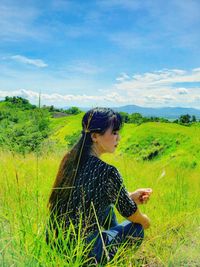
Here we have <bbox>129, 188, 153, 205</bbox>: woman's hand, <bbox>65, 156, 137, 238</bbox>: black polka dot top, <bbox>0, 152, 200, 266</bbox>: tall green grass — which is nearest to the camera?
<bbox>0, 152, 200, 266</bbox>: tall green grass

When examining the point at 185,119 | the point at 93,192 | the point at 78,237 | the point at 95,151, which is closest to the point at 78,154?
the point at 95,151

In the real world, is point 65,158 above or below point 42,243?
above

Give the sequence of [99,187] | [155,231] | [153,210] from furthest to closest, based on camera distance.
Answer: [153,210] → [155,231] → [99,187]

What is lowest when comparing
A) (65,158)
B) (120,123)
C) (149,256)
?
(149,256)

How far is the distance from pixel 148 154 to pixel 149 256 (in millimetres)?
6044

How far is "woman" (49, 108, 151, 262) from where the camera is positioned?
2.30 m

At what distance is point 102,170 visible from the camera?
230 cm

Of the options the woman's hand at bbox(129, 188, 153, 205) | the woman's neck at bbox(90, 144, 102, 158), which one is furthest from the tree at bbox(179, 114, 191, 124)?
the woman's neck at bbox(90, 144, 102, 158)

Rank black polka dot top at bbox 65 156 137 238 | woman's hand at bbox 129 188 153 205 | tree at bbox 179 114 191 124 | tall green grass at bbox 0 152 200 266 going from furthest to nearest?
tree at bbox 179 114 191 124
woman's hand at bbox 129 188 153 205
black polka dot top at bbox 65 156 137 238
tall green grass at bbox 0 152 200 266

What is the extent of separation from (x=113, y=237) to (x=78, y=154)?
55 centimetres

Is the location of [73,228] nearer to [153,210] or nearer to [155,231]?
[155,231]

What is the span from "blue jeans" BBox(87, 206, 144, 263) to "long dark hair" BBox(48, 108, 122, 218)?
264 millimetres

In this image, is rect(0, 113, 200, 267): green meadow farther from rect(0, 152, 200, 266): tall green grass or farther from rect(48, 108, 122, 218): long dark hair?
rect(48, 108, 122, 218): long dark hair

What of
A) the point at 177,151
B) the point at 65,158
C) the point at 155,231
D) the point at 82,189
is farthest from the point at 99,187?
the point at 177,151
